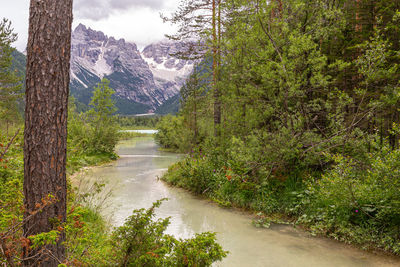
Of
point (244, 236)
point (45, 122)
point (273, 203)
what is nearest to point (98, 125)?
point (273, 203)

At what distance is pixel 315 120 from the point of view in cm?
712

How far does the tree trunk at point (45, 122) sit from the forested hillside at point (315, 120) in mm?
4572

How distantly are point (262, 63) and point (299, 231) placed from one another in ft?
13.9

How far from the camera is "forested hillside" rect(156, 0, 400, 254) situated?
5.00 m

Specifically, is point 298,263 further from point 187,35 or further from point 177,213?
point 187,35

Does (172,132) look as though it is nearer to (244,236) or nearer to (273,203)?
(273,203)

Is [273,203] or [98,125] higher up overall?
[98,125]

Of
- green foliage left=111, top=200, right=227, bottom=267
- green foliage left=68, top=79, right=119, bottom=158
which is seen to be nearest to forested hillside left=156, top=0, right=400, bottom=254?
green foliage left=111, top=200, right=227, bottom=267

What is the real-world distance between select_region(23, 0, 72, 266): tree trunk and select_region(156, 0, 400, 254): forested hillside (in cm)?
457

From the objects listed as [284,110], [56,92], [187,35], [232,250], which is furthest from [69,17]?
[187,35]

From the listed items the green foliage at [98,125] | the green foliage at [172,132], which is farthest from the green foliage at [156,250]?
the green foliage at [172,132]

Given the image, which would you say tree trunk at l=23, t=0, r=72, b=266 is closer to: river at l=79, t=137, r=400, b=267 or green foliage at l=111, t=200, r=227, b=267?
green foliage at l=111, t=200, r=227, b=267

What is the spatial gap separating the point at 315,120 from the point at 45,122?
645 cm

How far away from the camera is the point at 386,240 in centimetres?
461
